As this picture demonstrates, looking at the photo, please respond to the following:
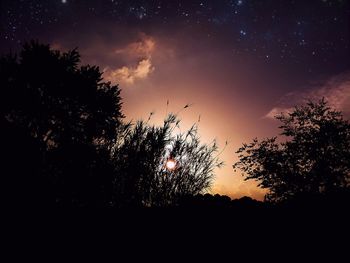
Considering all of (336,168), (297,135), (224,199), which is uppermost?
(297,135)

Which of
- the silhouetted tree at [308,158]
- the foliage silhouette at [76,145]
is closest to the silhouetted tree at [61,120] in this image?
the foliage silhouette at [76,145]

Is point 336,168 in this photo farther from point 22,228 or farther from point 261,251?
point 22,228

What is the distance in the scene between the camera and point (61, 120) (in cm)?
2095

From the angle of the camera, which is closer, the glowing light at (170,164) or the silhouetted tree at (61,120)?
the glowing light at (170,164)

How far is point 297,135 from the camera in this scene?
25.9 m

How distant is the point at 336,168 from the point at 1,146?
25.6 metres

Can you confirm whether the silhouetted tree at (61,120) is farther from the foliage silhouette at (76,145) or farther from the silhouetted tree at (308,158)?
the silhouetted tree at (308,158)

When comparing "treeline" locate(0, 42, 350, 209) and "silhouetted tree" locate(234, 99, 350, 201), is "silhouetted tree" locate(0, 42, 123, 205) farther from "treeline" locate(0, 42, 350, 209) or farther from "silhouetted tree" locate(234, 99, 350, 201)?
"silhouetted tree" locate(234, 99, 350, 201)

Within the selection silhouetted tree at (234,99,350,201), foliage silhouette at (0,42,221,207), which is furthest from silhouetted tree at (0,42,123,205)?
silhouetted tree at (234,99,350,201)

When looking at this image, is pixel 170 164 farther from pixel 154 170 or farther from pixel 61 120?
pixel 61 120

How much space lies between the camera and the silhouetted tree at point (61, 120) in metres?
15.9

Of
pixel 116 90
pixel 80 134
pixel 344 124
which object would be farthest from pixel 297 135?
pixel 80 134

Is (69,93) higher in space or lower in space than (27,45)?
lower

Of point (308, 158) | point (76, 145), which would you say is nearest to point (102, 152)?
point (76, 145)
